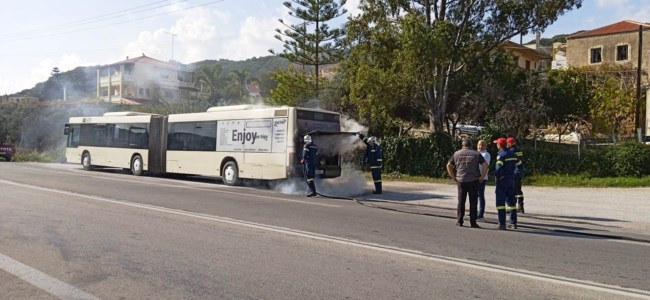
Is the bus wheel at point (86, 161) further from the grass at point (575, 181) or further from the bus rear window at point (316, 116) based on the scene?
the grass at point (575, 181)

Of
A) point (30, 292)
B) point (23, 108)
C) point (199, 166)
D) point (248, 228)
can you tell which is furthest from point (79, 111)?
point (30, 292)

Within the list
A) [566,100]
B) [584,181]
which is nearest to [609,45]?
[566,100]

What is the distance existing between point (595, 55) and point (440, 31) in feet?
121

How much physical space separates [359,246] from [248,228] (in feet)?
7.51

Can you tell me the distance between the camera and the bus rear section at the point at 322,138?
16656 mm

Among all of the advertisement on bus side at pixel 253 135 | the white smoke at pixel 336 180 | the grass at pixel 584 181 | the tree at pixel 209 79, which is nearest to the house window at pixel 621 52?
the grass at pixel 584 181

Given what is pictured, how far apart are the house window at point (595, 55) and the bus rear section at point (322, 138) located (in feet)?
132

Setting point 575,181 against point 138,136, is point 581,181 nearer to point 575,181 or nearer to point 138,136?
point 575,181

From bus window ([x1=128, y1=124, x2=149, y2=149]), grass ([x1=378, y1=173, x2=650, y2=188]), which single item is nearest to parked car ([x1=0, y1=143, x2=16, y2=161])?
bus window ([x1=128, y1=124, x2=149, y2=149])

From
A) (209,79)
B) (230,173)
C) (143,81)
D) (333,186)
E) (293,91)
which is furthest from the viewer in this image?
(209,79)

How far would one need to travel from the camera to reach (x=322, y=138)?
17078mm

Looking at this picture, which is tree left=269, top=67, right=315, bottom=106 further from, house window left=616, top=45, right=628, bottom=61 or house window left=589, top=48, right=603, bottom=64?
house window left=616, top=45, right=628, bottom=61

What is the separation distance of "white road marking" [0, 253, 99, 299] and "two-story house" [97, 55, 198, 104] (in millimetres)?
47544

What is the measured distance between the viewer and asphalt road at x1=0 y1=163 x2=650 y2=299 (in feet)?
18.2
